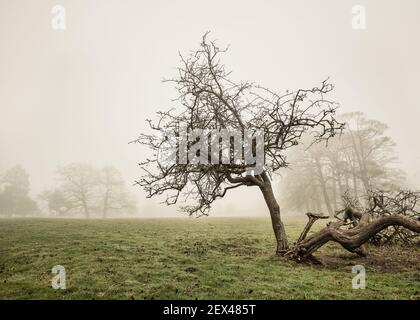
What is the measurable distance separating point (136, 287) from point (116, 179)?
6028 cm

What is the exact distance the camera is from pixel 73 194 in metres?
62.2

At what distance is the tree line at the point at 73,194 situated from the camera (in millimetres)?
61156

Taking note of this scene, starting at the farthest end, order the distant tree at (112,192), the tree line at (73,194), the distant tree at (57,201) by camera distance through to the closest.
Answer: the distant tree at (112,192) < the tree line at (73,194) < the distant tree at (57,201)

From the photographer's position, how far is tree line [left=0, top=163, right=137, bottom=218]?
61.2 metres

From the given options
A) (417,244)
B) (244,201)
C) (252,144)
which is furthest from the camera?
(244,201)

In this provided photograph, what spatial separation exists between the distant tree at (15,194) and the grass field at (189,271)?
5014 cm

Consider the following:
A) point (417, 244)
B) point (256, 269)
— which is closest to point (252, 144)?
point (256, 269)

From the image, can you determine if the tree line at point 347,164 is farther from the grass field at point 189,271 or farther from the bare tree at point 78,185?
the bare tree at point 78,185

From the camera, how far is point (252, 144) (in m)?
14.5

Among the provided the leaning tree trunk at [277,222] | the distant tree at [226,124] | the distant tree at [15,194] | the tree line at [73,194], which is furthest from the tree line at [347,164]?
the distant tree at [15,194]

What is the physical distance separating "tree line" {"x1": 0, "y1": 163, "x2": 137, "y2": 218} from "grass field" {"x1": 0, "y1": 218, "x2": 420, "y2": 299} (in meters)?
45.8

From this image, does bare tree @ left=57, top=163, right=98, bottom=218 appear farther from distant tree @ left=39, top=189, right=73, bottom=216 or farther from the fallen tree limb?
the fallen tree limb

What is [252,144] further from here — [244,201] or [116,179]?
[244,201]
